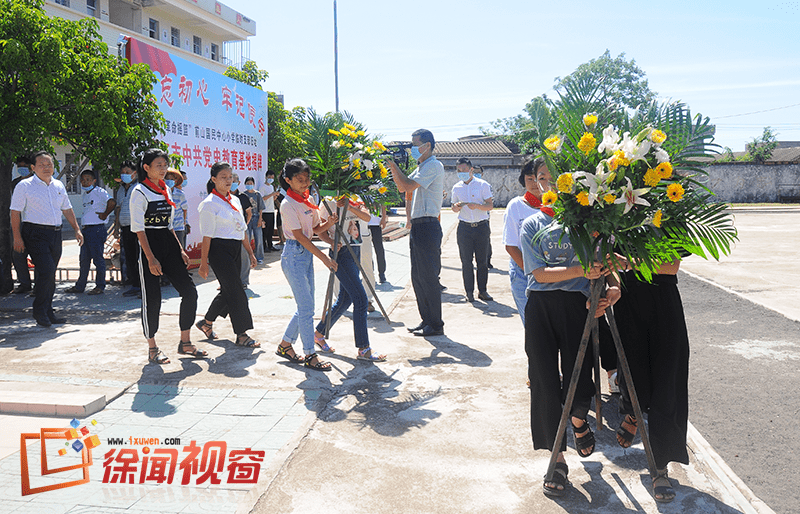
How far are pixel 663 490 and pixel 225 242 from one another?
14.4 ft

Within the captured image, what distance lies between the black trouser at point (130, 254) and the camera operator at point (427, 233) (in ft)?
15.3

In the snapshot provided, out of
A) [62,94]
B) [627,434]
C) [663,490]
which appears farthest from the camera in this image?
[62,94]

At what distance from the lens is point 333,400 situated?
4.65m

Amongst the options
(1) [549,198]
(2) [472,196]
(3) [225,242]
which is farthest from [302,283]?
(2) [472,196]

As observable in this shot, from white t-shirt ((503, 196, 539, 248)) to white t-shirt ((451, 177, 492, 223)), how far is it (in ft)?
12.6

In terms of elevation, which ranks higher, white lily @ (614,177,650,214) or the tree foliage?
the tree foliage

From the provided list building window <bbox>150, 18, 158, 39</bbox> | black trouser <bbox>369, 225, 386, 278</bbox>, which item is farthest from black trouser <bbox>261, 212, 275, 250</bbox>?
building window <bbox>150, 18, 158, 39</bbox>

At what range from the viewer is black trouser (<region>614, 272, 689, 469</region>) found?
325 cm

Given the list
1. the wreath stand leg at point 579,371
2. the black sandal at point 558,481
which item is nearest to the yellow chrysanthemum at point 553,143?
the wreath stand leg at point 579,371

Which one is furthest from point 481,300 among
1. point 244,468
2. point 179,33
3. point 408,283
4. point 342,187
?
point 179,33

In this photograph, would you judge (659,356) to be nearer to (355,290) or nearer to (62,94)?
(355,290)

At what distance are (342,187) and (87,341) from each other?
3154 mm

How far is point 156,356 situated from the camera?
554 centimetres

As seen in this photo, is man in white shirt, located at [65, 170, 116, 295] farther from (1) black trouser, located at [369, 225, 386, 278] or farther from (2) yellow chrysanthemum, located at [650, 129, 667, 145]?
(2) yellow chrysanthemum, located at [650, 129, 667, 145]
